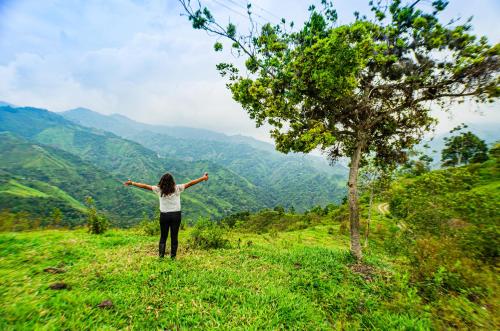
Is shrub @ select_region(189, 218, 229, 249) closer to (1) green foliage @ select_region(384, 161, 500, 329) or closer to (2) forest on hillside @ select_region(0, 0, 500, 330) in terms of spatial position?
(2) forest on hillside @ select_region(0, 0, 500, 330)

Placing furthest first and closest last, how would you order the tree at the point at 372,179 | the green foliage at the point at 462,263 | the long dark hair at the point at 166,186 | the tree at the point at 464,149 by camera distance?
1. the tree at the point at 464,149
2. the tree at the point at 372,179
3. the long dark hair at the point at 166,186
4. the green foliage at the point at 462,263

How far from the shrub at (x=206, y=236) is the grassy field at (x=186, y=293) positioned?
166cm

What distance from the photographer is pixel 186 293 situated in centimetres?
638

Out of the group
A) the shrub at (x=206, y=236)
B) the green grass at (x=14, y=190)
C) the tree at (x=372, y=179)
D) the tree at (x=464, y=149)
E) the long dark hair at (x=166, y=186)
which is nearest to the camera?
the long dark hair at (x=166, y=186)

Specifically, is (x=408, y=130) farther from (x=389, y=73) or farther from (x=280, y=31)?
(x=280, y=31)

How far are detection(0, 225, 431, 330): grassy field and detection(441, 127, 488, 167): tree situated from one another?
326 feet

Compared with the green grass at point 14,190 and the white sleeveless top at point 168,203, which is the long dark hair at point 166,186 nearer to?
the white sleeveless top at point 168,203

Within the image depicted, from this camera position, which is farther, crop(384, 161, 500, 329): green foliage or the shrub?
the shrub

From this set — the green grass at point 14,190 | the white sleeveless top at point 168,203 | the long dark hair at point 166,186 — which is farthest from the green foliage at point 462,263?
the green grass at point 14,190

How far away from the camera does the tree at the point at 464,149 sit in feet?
267

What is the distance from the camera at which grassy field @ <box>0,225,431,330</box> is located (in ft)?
16.9

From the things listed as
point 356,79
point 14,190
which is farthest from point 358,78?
point 14,190

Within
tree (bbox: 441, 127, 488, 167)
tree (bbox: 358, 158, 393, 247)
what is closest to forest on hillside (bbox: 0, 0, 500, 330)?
tree (bbox: 358, 158, 393, 247)

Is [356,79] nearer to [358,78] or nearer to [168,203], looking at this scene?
[358,78]
